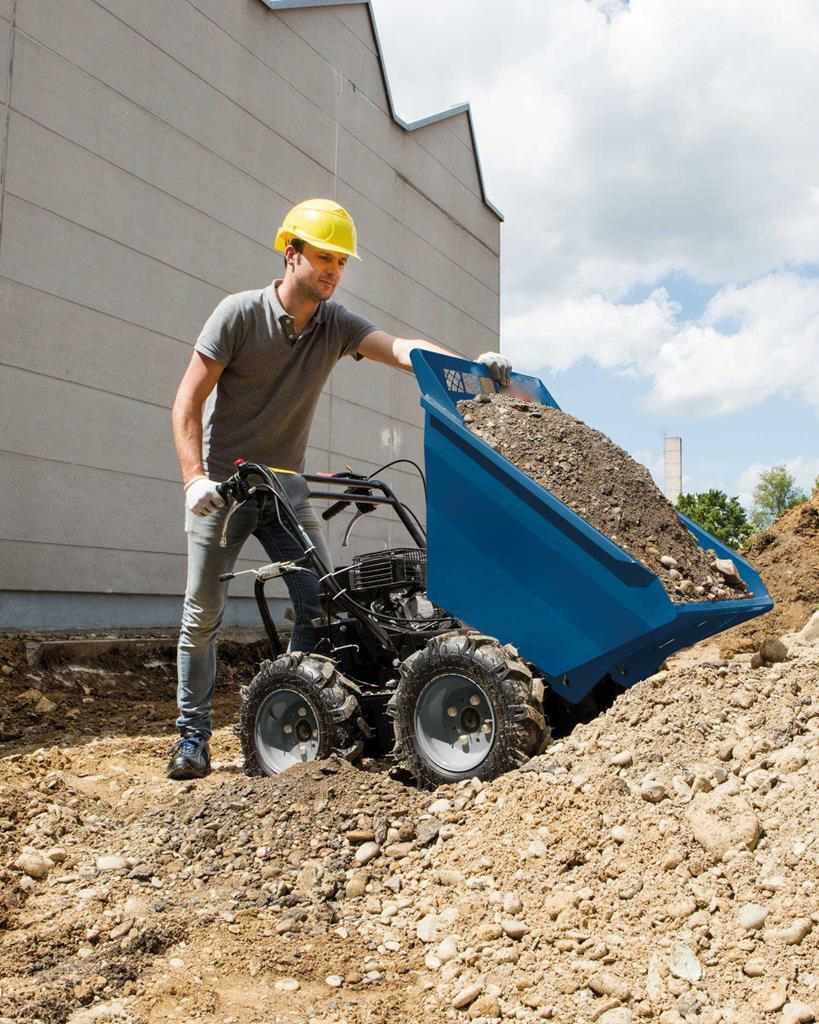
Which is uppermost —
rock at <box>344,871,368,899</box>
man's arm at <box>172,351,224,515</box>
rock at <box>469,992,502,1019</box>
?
man's arm at <box>172,351,224,515</box>

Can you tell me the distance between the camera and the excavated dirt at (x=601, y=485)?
330 cm

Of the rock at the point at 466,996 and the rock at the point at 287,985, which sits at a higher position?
the rock at the point at 466,996

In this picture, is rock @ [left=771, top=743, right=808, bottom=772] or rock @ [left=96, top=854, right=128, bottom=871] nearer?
rock @ [left=771, top=743, right=808, bottom=772]

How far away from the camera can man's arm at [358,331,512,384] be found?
3775mm

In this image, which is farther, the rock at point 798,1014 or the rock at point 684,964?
the rock at point 684,964

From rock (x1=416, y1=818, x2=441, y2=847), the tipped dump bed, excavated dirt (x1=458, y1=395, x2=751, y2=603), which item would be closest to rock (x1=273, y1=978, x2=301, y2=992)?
rock (x1=416, y1=818, x2=441, y2=847)

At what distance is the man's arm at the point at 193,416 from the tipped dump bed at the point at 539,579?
87 centimetres

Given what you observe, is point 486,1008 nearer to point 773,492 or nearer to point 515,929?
point 515,929

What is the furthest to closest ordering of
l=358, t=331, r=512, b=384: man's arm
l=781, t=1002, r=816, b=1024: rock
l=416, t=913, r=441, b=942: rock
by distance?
l=358, t=331, r=512, b=384: man's arm
l=416, t=913, r=441, b=942: rock
l=781, t=1002, r=816, b=1024: rock

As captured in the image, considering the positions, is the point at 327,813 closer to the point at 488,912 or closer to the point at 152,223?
the point at 488,912

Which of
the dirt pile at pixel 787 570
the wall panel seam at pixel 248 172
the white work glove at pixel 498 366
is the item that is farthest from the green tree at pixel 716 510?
the white work glove at pixel 498 366

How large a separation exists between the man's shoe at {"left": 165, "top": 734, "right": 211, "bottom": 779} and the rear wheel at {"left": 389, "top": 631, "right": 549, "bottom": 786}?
3.15 feet

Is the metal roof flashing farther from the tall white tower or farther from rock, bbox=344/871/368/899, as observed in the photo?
the tall white tower

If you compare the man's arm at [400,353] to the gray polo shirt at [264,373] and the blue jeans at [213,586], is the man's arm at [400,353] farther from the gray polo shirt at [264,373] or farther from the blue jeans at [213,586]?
the blue jeans at [213,586]
